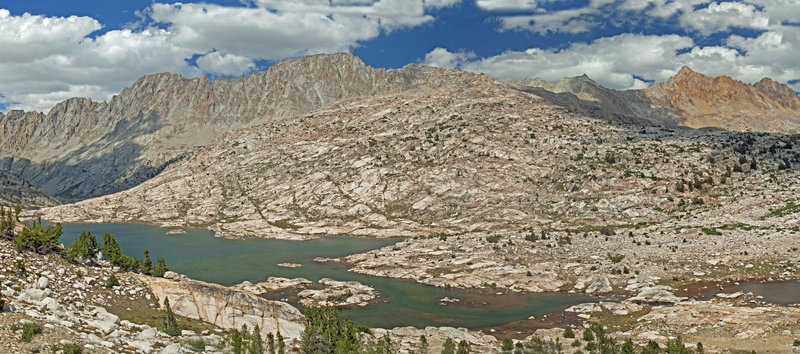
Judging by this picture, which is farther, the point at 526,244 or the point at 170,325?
the point at 526,244

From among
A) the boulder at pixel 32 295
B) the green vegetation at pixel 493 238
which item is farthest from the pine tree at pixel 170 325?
the green vegetation at pixel 493 238

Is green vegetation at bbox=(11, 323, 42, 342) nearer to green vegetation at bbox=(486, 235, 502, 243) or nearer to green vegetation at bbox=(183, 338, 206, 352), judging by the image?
green vegetation at bbox=(183, 338, 206, 352)

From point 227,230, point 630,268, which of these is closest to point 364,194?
point 227,230

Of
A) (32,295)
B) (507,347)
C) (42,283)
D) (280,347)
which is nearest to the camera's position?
(32,295)

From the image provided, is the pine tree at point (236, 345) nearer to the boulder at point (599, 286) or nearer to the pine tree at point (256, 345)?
the pine tree at point (256, 345)

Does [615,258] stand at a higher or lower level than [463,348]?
higher

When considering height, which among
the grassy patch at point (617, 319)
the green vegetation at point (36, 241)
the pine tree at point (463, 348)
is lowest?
the grassy patch at point (617, 319)

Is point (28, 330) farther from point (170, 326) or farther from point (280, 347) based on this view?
point (280, 347)

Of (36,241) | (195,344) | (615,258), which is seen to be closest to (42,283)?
(36,241)
